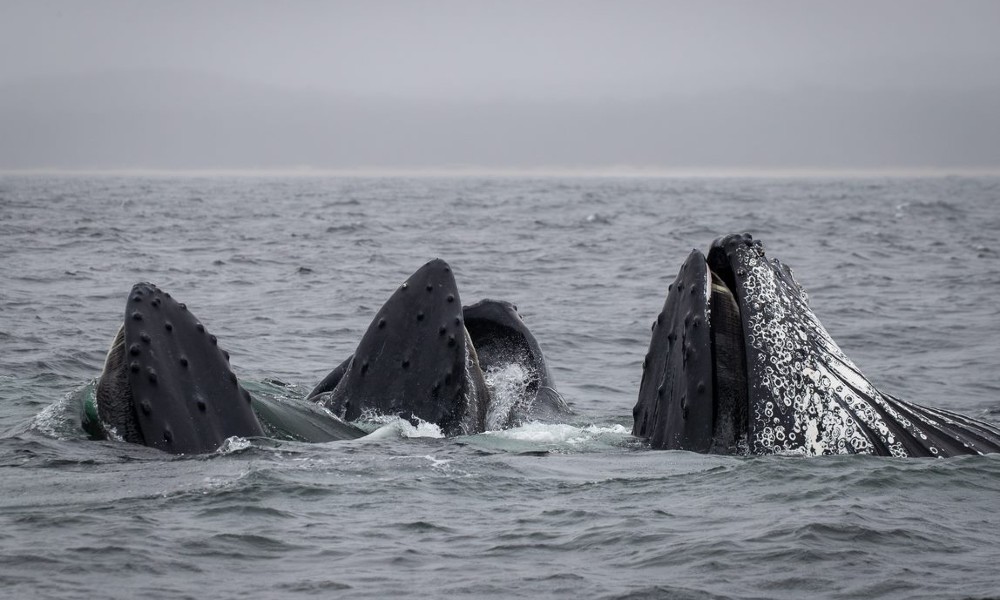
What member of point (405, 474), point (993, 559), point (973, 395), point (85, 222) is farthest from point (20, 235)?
point (993, 559)

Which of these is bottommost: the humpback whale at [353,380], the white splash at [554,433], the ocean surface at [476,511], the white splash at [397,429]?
the white splash at [554,433]

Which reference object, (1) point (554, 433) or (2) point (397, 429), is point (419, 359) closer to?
(2) point (397, 429)

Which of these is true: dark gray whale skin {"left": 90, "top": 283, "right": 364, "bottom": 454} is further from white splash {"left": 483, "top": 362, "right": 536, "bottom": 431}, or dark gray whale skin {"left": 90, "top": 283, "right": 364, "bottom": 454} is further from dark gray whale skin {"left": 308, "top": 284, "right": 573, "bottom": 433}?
white splash {"left": 483, "top": 362, "right": 536, "bottom": 431}

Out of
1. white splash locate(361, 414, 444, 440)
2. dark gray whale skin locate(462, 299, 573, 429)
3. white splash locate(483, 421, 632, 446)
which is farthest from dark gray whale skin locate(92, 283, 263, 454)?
dark gray whale skin locate(462, 299, 573, 429)

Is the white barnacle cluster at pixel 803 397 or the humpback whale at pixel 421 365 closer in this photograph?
the white barnacle cluster at pixel 803 397

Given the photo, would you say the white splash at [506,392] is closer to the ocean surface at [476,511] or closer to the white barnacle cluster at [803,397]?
the ocean surface at [476,511]

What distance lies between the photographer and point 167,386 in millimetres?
6668

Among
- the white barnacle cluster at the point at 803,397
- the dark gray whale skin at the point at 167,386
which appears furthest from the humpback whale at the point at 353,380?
the white barnacle cluster at the point at 803,397

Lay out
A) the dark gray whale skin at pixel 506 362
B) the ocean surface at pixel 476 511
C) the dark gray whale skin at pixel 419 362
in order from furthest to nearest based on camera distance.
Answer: the dark gray whale skin at pixel 506 362, the dark gray whale skin at pixel 419 362, the ocean surface at pixel 476 511

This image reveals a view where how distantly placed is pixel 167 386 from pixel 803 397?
3.33 metres

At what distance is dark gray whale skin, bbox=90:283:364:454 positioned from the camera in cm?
665

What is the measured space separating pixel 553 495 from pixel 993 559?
2.27 metres

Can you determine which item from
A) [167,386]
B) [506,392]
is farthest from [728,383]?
[167,386]

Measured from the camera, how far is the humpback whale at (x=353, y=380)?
6750 mm
